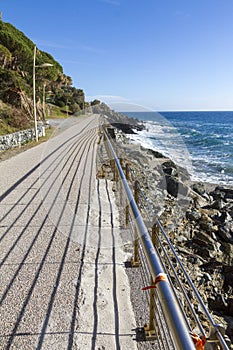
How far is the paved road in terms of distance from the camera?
7.92 feet

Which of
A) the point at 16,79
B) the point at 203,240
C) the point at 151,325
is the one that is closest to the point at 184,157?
the point at 16,79

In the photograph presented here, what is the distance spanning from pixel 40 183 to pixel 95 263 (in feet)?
13.9

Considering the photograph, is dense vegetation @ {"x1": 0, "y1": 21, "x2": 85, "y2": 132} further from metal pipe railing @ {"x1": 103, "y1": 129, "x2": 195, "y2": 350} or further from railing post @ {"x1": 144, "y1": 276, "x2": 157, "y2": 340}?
metal pipe railing @ {"x1": 103, "y1": 129, "x2": 195, "y2": 350}

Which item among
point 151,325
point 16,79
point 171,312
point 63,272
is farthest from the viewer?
point 16,79

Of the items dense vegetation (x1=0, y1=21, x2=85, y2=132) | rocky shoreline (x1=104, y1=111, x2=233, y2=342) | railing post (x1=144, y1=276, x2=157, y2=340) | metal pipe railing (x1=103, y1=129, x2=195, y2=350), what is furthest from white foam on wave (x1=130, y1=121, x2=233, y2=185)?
metal pipe railing (x1=103, y1=129, x2=195, y2=350)

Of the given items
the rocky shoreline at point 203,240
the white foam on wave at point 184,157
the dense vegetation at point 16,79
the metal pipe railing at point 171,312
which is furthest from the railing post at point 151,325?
the dense vegetation at point 16,79

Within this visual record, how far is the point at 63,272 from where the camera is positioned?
10.9 feet

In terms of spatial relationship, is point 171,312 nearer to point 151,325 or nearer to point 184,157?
point 151,325

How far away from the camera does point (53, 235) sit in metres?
4.29

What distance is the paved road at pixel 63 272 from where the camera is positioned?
2414 mm

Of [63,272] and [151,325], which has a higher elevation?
[151,325]

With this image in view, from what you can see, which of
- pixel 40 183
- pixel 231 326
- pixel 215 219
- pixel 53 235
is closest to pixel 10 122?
pixel 40 183

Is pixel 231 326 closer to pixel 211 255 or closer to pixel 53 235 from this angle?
pixel 211 255

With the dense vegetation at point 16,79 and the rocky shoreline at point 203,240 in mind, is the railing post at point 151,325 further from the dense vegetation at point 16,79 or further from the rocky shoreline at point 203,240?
the dense vegetation at point 16,79
